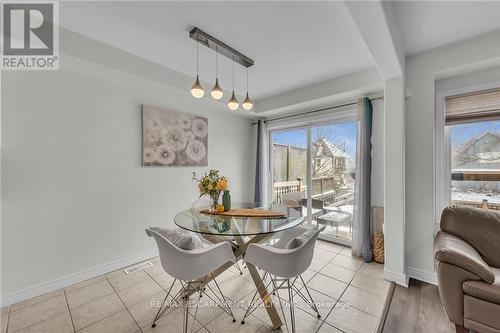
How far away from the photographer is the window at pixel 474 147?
224cm

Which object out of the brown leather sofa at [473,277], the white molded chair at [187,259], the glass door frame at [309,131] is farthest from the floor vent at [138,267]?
the brown leather sofa at [473,277]

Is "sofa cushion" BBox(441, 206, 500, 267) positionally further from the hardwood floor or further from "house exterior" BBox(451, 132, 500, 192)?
the hardwood floor

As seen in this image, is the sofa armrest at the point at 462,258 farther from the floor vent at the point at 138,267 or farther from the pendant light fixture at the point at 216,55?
the floor vent at the point at 138,267

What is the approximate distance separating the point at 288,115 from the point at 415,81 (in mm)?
2021

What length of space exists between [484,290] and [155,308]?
2.60m

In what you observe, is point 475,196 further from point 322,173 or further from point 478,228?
point 322,173

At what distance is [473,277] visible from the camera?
4.93ft

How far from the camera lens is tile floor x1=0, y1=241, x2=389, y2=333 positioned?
66.8 inches

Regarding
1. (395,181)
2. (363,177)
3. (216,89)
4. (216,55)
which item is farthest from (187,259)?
(363,177)

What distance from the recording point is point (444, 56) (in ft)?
7.22

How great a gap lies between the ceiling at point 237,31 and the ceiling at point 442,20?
0.38 meters

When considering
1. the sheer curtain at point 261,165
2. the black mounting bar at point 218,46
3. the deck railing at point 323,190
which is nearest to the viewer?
the black mounting bar at point 218,46

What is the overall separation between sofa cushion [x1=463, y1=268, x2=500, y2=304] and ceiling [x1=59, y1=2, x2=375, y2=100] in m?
2.26

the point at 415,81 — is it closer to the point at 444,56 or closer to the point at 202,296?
the point at 444,56
